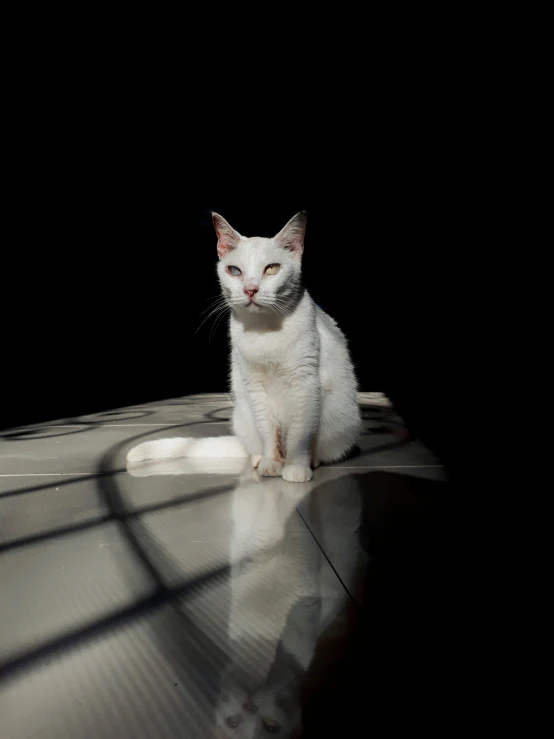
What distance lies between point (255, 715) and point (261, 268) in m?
1.15

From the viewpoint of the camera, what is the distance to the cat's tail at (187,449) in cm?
173

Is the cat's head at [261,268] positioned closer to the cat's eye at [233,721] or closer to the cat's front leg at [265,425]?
the cat's front leg at [265,425]

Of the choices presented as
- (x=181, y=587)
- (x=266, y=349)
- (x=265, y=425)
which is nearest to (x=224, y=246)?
(x=266, y=349)

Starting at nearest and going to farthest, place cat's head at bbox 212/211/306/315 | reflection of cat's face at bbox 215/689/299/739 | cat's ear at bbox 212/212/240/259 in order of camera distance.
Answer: reflection of cat's face at bbox 215/689/299/739, cat's head at bbox 212/211/306/315, cat's ear at bbox 212/212/240/259

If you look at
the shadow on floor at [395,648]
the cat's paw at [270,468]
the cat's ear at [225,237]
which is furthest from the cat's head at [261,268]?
the shadow on floor at [395,648]

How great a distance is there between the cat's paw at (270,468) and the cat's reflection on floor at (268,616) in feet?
0.60

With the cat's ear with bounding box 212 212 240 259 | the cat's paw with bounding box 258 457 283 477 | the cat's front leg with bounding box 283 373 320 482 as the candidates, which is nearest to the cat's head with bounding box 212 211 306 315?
the cat's ear with bounding box 212 212 240 259

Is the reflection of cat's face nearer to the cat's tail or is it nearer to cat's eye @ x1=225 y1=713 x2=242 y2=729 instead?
cat's eye @ x1=225 y1=713 x2=242 y2=729

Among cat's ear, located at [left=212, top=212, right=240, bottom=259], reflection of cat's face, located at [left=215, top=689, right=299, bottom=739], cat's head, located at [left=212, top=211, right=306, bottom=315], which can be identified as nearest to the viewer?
reflection of cat's face, located at [left=215, top=689, right=299, bottom=739]

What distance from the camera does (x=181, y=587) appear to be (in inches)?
36.7

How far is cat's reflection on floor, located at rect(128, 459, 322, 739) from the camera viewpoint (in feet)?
2.11

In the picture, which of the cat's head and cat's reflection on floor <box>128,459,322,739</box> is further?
the cat's head

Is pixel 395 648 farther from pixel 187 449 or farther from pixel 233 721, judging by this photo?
pixel 187 449

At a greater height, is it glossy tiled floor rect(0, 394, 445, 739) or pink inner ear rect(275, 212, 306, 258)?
pink inner ear rect(275, 212, 306, 258)
